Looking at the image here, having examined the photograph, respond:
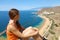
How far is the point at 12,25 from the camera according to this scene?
137cm

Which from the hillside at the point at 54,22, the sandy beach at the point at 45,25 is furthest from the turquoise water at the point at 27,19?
the hillside at the point at 54,22

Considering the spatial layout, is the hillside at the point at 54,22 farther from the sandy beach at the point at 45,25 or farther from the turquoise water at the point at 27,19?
the turquoise water at the point at 27,19

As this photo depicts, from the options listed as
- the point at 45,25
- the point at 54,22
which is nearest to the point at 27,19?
the point at 45,25

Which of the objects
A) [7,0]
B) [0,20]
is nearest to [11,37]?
[0,20]

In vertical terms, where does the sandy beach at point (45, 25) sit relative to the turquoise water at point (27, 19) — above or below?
below

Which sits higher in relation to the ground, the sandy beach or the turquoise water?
the turquoise water

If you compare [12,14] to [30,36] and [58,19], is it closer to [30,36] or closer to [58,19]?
[30,36]

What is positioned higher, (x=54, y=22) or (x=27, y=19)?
(x=27, y=19)

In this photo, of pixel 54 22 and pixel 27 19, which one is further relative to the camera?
pixel 54 22

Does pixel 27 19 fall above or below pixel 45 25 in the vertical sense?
above

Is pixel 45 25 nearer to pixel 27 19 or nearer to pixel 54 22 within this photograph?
pixel 54 22

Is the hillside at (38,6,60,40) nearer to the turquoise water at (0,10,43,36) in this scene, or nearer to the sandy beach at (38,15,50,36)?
the sandy beach at (38,15,50,36)

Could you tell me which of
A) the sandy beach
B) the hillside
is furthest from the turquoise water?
the hillside

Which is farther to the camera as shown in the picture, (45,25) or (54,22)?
(54,22)
